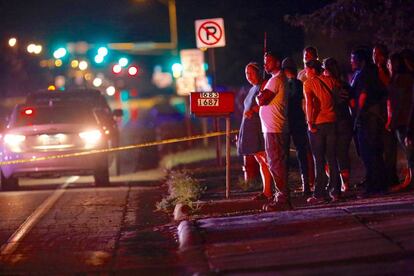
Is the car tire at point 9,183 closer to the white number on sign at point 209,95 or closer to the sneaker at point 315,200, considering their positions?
the white number on sign at point 209,95

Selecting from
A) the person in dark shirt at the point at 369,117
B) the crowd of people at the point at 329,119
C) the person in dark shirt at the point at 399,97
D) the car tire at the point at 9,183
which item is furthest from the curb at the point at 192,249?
the car tire at the point at 9,183

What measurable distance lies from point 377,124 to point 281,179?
4.90 feet

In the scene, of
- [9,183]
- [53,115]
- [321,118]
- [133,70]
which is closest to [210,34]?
[53,115]

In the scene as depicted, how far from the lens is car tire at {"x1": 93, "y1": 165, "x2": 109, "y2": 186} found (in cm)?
1574

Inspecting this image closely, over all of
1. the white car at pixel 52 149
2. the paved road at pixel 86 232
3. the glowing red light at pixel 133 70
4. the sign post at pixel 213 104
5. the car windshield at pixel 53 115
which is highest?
the glowing red light at pixel 133 70

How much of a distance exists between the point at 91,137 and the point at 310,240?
7.37m

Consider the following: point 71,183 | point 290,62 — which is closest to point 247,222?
point 290,62

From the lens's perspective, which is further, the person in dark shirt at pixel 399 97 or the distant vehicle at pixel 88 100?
the distant vehicle at pixel 88 100

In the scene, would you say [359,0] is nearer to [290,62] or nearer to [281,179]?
[290,62]

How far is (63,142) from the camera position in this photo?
1560cm

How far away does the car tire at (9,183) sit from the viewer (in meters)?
15.8

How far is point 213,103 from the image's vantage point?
12375mm

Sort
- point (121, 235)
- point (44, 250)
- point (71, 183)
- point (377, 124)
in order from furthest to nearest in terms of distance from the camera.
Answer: point (71, 183) → point (377, 124) → point (121, 235) → point (44, 250)

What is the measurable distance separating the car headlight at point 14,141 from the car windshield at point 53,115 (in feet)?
1.29
